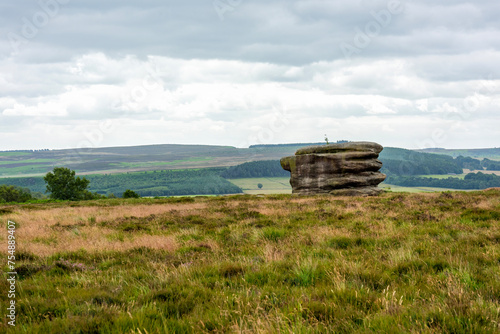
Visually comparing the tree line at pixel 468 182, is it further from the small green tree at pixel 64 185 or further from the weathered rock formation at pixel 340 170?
the small green tree at pixel 64 185

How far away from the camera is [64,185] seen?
200ft

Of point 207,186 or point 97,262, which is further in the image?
point 207,186

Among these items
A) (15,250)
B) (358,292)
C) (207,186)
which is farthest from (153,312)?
(207,186)

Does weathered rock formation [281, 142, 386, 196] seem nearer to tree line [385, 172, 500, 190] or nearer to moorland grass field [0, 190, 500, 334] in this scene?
moorland grass field [0, 190, 500, 334]

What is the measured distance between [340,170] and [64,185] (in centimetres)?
5205

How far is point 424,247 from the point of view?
7.84 m

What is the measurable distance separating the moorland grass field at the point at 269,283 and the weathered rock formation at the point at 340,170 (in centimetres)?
2573

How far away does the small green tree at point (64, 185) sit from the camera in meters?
59.5

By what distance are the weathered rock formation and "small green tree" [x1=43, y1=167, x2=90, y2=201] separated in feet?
146

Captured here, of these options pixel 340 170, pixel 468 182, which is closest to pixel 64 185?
pixel 340 170

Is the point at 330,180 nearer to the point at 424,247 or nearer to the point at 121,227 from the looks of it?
the point at 121,227

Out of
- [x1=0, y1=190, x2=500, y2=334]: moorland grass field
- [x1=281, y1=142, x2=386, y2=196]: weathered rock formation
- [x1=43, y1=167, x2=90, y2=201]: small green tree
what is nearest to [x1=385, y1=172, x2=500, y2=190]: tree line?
[x1=281, y1=142, x2=386, y2=196]: weathered rock formation

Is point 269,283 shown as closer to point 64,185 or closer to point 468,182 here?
point 64,185

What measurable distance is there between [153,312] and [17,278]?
4349 millimetres
